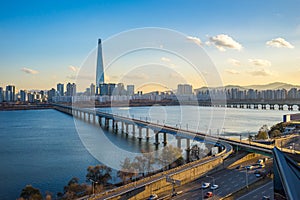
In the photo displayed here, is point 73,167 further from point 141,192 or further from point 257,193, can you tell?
point 257,193

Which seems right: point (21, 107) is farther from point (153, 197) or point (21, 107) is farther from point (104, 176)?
point (153, 197)

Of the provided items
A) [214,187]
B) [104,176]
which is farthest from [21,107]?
[214,187]

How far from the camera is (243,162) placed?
5.68 metres

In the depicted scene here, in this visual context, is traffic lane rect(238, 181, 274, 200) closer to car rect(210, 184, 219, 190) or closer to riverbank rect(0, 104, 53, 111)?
car rect(210, 184, 219, 190)

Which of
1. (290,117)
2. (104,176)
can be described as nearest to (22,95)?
(290,117)

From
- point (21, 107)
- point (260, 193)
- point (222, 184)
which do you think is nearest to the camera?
point (260, 193)

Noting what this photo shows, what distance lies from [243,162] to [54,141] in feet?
22.9

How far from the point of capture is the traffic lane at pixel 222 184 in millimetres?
3652

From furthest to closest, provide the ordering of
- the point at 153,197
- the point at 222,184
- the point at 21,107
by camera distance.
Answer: the point at 21,107
the point at 222,184
the point at 153,197

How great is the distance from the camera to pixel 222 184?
4031mm

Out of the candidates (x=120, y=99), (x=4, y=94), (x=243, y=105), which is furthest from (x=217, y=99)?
(x=4, y=94)

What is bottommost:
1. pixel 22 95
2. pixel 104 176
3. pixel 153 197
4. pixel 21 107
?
pixel 104 176

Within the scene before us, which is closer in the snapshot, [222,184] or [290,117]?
[222,184]

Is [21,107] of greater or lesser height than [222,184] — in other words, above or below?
above
